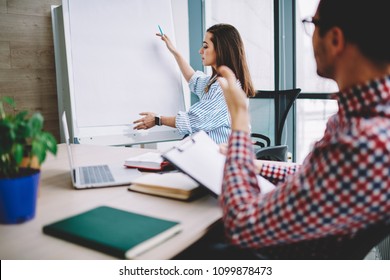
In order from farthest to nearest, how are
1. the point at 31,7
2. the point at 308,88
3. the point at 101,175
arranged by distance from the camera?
1. the point at 308,88
2. the point at 31,7
3. the point at 101,175

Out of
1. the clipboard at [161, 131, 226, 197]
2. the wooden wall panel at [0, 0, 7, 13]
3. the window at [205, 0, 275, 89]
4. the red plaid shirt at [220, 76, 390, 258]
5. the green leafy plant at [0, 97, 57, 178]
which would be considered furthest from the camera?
the window at [205, 0, 275, 89]

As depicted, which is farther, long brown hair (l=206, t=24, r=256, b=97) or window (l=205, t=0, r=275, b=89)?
window (l=205, t=0, r=275, b=89)

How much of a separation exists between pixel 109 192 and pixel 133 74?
146cm

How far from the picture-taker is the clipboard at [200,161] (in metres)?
0.98

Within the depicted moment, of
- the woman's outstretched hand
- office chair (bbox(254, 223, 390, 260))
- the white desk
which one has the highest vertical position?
the woman's outstretched hand

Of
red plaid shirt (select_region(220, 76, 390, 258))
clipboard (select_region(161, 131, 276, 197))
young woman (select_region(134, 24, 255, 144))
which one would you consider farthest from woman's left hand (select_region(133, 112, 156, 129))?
red plaid shirt (select_region(220, 76, 390, 258))

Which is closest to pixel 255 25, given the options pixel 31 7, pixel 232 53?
pixel 232 53

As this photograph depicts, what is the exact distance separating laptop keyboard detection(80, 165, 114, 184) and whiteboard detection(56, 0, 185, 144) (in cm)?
90

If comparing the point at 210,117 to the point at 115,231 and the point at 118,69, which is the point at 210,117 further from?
the point at 115,231

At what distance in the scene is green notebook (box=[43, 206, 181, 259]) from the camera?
68 cm

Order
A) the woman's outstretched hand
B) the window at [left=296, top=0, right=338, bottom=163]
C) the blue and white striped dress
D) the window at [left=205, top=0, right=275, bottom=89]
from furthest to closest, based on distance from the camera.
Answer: the window at [left=205, top=0, right=275, bottom=89]
the window at [left=296, top=0, right=338, bottom=163]
the woman's outstretched hand
the blue and white striped dress

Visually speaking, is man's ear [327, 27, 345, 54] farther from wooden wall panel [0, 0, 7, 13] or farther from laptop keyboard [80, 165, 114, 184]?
wooden wall panel [0, 0, 7, 13]

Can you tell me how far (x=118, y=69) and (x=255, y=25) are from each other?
1.60m

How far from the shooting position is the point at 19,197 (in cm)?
80
